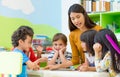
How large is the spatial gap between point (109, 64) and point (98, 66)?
57 mm

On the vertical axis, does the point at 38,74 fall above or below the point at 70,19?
below

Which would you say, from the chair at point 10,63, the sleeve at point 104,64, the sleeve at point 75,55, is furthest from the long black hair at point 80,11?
the chair at point 10,63

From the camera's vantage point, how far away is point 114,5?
3.29 metres

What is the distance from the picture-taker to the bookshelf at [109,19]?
10.9ft

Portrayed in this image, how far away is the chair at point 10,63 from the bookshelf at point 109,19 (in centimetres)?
252

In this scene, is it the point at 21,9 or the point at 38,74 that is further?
the point at 21,9

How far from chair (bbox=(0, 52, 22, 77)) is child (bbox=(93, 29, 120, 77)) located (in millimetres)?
482

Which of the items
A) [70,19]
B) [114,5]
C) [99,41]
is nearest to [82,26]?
[70,19]

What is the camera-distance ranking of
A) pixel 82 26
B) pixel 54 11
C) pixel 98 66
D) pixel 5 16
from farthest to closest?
pixel 54 11
pixel 5 16
pixel 82 26
pixel 98 66

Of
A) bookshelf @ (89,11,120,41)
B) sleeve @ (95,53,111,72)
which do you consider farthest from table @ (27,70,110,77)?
bookshelf @ (89,11,120,41)

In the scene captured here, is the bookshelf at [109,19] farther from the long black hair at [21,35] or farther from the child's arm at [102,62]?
the child's arm at [102,62]

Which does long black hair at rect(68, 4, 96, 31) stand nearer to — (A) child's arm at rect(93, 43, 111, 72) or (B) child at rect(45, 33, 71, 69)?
(B) child at rect(45, 33, 71, 69)

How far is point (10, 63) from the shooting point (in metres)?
0.88

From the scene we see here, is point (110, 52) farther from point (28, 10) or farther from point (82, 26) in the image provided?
point (28, 10)
